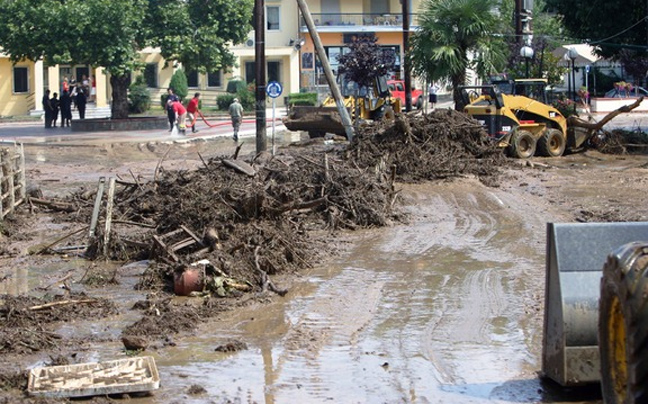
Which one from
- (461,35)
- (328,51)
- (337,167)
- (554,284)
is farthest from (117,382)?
(328,51)

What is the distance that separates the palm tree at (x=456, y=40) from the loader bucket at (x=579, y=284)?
22.2 metres

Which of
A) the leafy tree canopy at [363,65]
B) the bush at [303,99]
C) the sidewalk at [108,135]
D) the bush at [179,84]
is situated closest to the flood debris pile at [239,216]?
the sidewalk at [108,135]

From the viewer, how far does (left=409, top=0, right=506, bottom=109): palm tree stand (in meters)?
28.8

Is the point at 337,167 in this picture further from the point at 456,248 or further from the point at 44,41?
the point at 44,41

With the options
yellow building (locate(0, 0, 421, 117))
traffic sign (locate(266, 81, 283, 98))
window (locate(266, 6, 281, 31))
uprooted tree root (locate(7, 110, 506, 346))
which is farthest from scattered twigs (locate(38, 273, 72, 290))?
window (locate(266, 6, 281, 31))

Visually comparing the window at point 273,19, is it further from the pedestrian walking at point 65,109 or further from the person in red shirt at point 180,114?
the person in red shirt at point 180,114

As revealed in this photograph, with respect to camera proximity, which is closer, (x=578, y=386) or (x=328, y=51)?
(x=578, y=386)

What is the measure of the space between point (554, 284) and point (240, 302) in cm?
440

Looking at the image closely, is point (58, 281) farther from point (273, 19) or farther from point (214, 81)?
point (273, 19)

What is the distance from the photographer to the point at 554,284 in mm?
6816

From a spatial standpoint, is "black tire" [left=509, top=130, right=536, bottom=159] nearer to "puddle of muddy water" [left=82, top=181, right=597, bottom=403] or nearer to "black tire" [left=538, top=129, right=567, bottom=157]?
"black tire" [left=538, top=129, right=567, bottom=157]

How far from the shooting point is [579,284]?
671 cm

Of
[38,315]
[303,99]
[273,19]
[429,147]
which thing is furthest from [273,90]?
[273,19]

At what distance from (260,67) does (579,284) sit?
21839mm
